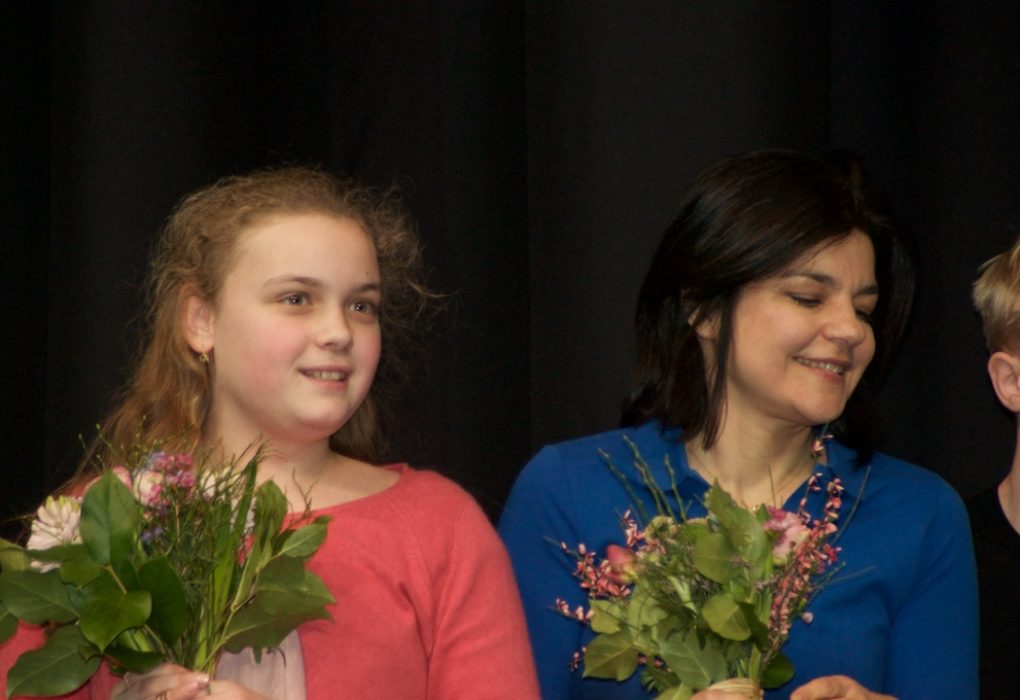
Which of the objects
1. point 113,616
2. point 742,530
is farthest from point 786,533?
point 113,616

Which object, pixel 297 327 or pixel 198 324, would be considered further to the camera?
pixel 198 324

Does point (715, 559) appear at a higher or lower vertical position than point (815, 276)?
lower

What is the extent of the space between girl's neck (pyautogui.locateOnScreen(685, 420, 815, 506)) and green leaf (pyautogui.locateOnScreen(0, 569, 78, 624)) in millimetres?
1049

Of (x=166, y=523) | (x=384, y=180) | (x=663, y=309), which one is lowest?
(x=166, y=523)

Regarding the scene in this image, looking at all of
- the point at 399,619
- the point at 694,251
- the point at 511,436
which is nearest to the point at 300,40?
the point at 511,436

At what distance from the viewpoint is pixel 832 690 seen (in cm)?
205

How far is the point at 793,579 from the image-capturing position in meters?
1.92

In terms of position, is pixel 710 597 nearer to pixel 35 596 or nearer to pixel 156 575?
pixel 156 575

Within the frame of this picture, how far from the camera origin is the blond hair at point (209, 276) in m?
2.28

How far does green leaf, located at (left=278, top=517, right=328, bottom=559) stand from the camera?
188 cm

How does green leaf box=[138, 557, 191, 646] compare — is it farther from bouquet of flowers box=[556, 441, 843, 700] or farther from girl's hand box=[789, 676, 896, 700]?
girl's hand box=[789, 676, 896, 700]

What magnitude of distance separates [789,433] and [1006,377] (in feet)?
1.37

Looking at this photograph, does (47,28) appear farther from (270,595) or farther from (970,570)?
(970,570)

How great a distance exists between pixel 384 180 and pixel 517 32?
404 millimetres
